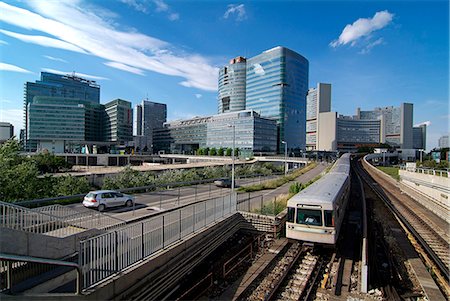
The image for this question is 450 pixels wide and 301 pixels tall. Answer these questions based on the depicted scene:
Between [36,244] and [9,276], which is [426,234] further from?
A: [9,276]

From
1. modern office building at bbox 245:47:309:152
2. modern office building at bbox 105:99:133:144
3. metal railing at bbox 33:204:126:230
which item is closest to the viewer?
metal railing at bbox 33:204:126:230

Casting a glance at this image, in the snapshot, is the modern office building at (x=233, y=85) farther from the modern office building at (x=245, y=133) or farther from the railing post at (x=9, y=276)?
the railing post at (x=9, y=276)

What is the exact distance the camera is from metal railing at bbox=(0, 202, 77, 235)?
27.7 feet

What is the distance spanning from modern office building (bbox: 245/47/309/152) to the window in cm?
12961

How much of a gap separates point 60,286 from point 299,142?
151m

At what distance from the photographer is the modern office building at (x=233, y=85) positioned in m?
164

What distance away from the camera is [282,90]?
448ft

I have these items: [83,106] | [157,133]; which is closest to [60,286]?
[83,106]

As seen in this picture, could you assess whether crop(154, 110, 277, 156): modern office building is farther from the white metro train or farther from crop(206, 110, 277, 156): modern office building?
the white metro train

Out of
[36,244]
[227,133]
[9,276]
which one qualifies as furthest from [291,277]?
[227,133]

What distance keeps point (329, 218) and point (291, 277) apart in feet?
10.3

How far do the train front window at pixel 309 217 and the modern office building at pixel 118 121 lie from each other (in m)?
158

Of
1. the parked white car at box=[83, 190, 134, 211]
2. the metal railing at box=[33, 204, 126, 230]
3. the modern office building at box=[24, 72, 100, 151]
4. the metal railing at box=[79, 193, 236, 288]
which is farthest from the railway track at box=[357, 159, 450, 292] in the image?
the modern office building at box=[24, 72, 100, 151]

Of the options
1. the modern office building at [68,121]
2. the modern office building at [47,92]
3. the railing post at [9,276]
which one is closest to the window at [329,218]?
the railing post at [9,276]
